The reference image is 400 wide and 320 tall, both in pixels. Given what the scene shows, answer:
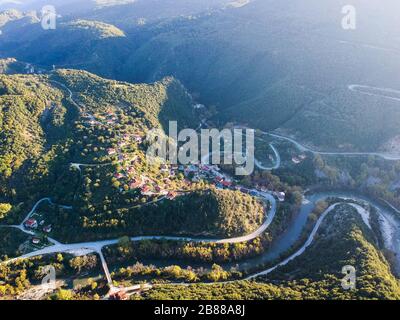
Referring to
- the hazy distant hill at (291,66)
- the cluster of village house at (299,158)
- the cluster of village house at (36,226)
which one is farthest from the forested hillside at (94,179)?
the hazy distant hill at (291,66)

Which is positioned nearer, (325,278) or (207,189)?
(325,278)

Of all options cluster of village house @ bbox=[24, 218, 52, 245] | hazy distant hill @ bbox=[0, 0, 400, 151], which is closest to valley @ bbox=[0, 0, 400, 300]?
cluster of village house @ bbox=[24, 218, 52, 245]

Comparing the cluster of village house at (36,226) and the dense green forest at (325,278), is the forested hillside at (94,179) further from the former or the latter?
the dense green forest at (325,278)

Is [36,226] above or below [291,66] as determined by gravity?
below

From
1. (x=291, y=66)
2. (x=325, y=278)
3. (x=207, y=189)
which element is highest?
(x=291, y=66)

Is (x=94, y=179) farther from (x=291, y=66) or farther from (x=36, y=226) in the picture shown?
(x=291, y=66)

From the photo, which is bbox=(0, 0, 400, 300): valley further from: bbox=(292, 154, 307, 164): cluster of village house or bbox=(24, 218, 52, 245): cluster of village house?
bbox=(292, 154, 307, 164): cluster of village house

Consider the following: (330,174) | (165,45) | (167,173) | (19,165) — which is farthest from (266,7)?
(19,165)

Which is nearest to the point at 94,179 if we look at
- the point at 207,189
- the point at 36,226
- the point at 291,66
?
the point at 36,226

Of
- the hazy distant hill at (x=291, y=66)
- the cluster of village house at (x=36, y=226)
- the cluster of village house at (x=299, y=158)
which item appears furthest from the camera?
the hazy distant hill at (x=291, y=66)

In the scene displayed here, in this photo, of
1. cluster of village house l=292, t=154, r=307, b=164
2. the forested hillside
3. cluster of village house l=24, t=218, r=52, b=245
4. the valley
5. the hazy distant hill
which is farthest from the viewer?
the hazy distant hill

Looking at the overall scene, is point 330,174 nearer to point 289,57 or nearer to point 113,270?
point 113,270
